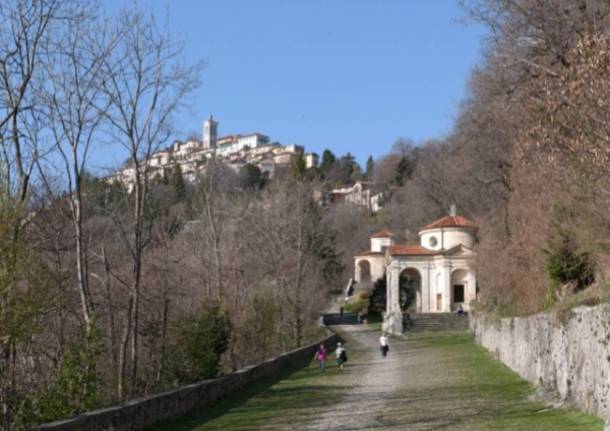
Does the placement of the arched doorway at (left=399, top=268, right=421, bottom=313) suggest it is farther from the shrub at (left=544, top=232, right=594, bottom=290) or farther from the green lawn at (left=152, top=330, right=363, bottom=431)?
the shrub at (left=544, top=232, right=594, bottom=290)

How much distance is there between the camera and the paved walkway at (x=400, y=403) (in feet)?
45.9

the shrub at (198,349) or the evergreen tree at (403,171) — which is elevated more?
the evergreen tree at (403,171)

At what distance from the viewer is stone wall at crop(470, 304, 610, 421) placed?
13.0m

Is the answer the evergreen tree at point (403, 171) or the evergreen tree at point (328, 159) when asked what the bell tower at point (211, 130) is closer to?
the evergreen tree at point (403, 171)

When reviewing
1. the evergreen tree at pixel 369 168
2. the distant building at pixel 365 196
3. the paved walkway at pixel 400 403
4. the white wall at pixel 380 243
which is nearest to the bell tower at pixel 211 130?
the paved walkway at pixel 400 403

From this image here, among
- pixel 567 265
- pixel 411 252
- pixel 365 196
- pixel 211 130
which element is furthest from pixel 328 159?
pixel 567 265

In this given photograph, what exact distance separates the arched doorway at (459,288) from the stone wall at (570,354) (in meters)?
39.1

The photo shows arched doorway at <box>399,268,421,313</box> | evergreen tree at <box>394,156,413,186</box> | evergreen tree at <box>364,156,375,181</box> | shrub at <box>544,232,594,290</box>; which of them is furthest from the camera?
evergreen tree at <box>364,156,375,181</box>

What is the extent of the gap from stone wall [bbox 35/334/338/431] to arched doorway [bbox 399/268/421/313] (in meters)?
43.7

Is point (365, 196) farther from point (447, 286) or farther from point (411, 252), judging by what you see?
Result: point (447, 286)

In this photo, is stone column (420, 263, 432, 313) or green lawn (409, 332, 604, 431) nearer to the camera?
green lawn (409, 332, 604, 431)

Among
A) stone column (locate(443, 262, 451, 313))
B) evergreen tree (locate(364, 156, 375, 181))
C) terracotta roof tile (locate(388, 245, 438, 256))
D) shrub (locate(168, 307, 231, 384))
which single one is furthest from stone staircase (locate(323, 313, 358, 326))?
evergreen tree (locate(364, 156, 375, 181))

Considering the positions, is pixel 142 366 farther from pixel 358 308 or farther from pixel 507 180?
pixel 358 308

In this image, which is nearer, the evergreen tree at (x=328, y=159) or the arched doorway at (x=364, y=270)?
the arched doorway at (x=364, y=270)
